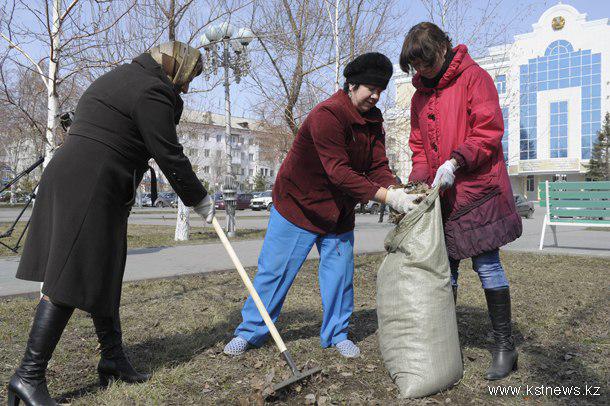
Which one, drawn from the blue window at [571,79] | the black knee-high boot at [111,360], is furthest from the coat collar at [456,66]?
the blue window at [571,79]

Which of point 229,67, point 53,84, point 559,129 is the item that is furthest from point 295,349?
point 559,129

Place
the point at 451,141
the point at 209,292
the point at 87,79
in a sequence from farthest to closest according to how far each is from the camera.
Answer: the point at 87,79 < the point at 209,292 < the point at 451,141

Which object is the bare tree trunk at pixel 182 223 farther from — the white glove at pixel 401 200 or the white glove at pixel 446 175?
the white glove at pixel 446 175

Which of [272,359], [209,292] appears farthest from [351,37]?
[272,359]

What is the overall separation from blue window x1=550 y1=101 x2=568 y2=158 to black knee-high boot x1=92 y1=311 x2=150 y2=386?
5883 cm

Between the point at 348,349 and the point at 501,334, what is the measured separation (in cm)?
90

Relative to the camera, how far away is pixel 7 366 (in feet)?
10.3

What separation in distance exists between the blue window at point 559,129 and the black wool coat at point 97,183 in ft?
193

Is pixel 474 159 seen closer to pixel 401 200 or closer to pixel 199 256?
pixel 401 200

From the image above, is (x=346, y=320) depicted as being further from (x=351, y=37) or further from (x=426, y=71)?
(x=351, y=37)

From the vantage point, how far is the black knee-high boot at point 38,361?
2.40m

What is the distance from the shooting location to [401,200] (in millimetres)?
2852

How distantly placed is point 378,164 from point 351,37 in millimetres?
9186

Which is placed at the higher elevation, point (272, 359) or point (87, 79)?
point (87, 79)
